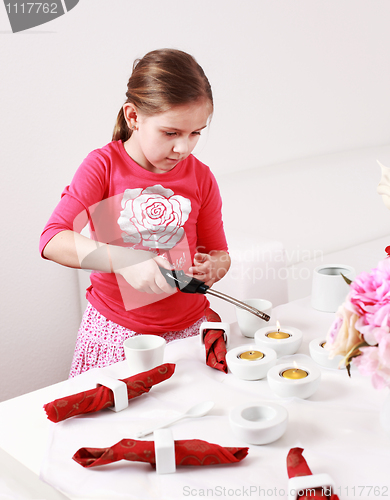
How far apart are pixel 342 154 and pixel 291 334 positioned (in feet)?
6.26

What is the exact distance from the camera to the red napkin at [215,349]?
3.07 ft

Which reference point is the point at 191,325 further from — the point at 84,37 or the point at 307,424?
the point at 84,37

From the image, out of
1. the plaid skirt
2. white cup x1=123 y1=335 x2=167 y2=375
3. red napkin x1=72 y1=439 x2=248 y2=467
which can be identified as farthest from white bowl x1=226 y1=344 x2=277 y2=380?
the plaid skirt

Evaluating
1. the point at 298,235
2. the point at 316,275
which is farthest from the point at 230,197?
the point at 316,275

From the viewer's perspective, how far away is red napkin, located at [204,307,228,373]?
36.8 inches

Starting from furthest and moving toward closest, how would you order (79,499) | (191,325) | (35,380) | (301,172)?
(301,172)
(35,380)
(191,325)
(79,499)

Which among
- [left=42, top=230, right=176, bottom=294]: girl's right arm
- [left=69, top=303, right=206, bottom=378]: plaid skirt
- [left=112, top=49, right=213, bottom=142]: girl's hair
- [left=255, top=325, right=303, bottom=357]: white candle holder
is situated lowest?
[left=69, top=303, right=206, bottom=378]: plaid skirt

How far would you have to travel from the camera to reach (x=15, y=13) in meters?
1.68

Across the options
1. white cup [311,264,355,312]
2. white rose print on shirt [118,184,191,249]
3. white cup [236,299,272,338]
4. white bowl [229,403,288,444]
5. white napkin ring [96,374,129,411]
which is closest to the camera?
white bowl [229,403,288,444]

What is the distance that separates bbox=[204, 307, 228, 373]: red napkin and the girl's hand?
111mm

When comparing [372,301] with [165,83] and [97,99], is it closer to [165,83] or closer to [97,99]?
[165,83]

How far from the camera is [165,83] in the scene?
114 cm

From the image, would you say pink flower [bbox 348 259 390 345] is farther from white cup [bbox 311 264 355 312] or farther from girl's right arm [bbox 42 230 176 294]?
white cup [bbox 311 264 355 312]

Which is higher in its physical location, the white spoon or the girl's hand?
the girl's hand
